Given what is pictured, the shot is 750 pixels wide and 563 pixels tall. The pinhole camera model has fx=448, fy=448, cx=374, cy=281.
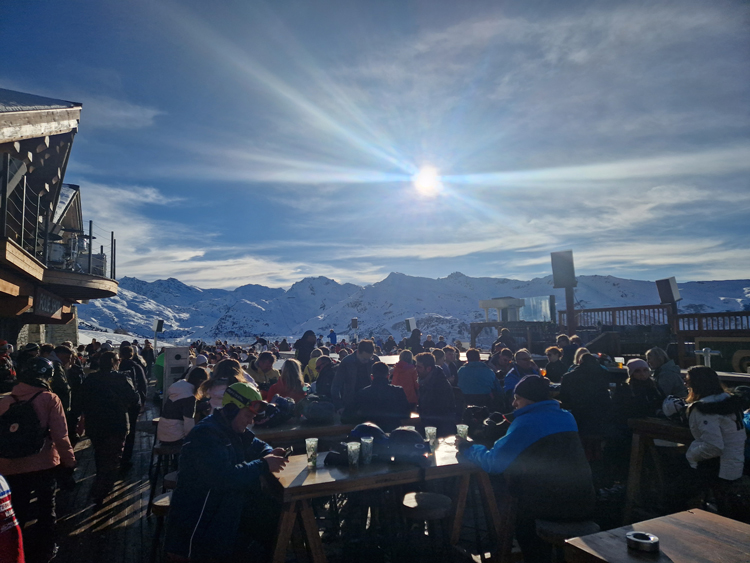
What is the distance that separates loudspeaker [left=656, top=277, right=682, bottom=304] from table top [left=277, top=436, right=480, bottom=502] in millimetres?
14336

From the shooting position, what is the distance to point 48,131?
29.9 ft

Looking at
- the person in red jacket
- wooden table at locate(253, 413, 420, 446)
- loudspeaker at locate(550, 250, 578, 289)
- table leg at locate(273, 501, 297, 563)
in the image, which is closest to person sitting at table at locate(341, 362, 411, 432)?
wooden table at locate(253, 413, 420, 446)

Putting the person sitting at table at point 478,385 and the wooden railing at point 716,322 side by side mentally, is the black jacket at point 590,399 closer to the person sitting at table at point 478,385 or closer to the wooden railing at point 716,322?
the person sitting at table at point 478,385

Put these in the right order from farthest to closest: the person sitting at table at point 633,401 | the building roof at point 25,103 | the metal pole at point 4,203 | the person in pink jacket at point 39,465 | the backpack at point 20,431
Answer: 1. the building roof at point 25,103
2. the metal pole at point 4,203
3. the person sitting at table at point 633,401
4. the person in pink jacket at point 39,465
5. the backpack at point 20,431

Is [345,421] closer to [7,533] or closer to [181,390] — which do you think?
[181,390]

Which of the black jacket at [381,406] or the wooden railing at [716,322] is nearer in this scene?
the black jacket at [381,406]

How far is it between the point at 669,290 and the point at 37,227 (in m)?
17.3

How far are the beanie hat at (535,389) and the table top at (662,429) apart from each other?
1.93 m

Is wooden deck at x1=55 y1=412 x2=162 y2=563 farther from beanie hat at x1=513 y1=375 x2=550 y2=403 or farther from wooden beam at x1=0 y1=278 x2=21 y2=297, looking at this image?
wooden beam at x1=0 y1=278 x2=21 y2=297

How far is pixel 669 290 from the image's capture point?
Result: 1476cm

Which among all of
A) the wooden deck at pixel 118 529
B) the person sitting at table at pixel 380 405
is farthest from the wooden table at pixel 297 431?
the wooden deck at pixel 118 529

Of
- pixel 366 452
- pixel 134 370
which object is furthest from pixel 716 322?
pixel 134 370

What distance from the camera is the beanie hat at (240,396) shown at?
2816 millimetres

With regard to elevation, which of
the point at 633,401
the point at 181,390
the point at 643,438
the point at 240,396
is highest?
the point at 240,396
